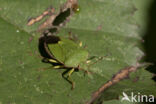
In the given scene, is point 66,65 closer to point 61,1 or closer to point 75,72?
point 75,72

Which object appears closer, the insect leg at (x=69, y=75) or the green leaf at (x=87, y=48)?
the green leaf at (x=87, y=48)

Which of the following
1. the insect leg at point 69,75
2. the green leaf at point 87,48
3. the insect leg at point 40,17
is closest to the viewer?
the green leaf at point 87,48

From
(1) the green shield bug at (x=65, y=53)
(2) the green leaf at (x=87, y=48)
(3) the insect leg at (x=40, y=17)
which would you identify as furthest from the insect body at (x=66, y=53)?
(3) the insect leg at (x=40, y=17)

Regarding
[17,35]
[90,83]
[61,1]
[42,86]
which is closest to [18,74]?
[42,86]

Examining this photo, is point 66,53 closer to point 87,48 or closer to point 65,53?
point 65,53

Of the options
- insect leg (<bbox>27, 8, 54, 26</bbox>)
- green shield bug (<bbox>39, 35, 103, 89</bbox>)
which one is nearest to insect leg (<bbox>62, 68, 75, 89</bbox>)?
green shield bug (<bbox>39, 35, 103, 89</bbox>)

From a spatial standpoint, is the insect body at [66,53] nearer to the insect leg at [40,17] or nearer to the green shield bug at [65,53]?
the green shield bug at [65,53]

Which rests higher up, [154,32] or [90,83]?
[154,32]

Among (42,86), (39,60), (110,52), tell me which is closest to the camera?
(42,86)
